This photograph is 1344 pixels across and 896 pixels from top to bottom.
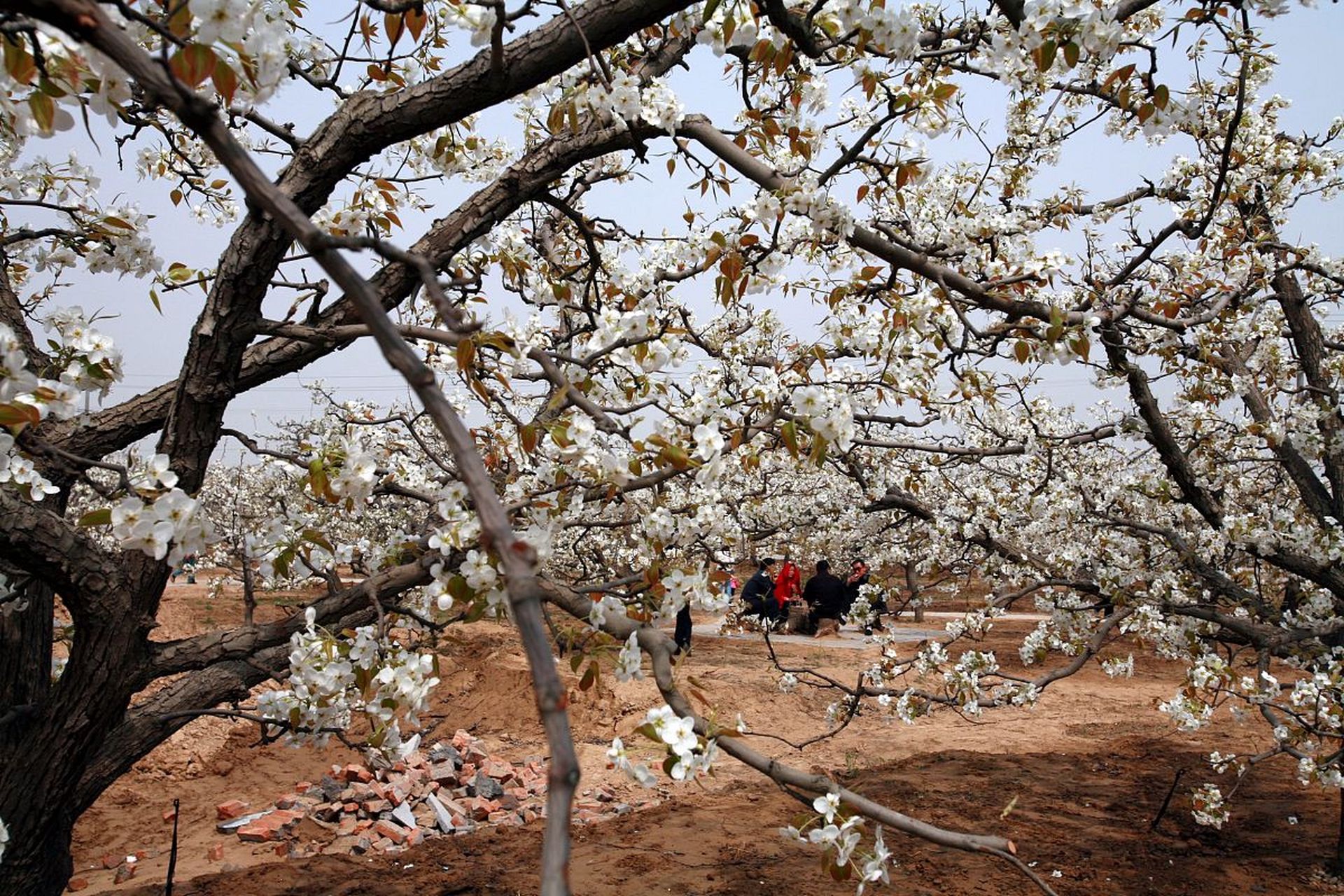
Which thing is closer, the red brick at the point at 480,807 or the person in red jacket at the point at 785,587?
the red brick at the point at 480,807

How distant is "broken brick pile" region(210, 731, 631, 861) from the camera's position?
21.1 ft

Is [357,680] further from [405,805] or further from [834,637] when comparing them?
[834,637]

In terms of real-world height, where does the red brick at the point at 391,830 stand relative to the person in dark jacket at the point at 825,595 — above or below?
below

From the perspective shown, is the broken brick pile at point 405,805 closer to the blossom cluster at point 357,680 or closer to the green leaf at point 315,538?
the blossom cluster at point 357,680

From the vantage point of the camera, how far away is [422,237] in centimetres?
313

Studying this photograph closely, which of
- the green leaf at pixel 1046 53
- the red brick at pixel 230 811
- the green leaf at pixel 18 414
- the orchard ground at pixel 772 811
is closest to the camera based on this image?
the green leaf at pixel 18 414

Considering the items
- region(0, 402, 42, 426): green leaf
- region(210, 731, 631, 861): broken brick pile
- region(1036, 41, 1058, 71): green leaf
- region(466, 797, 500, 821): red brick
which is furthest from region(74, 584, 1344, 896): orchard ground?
region(1036, 41, 1058, 71): green leaf

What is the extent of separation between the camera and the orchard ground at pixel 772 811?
535cm

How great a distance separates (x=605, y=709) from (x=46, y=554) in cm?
791

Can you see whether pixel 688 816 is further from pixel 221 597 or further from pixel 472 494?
pixel 221 597

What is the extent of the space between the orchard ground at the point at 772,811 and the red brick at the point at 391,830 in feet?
1.20

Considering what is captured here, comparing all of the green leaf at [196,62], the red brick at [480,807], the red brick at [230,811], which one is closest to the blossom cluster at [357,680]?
the green leaf at [196,62]

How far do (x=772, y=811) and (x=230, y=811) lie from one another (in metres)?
4.35

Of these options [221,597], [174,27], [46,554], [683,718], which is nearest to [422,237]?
[46,554]
